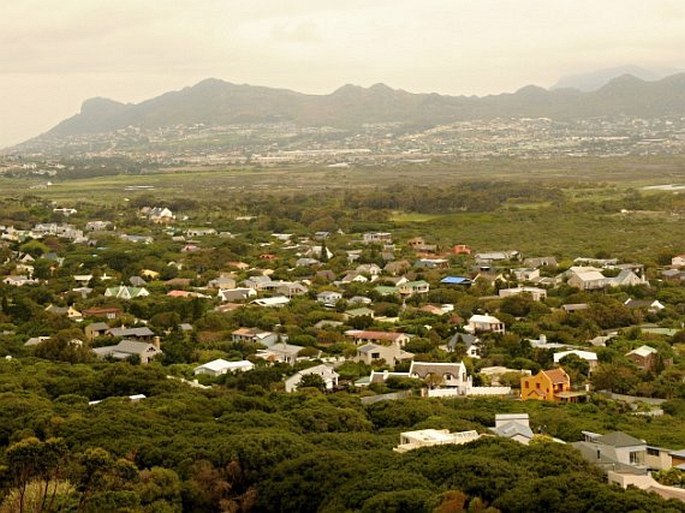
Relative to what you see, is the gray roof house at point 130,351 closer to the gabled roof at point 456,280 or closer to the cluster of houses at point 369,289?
the cluster of houses at point 369,289

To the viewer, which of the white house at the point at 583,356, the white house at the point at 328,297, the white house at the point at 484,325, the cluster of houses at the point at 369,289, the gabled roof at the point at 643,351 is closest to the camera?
the cluster of houses at the point at 369,289

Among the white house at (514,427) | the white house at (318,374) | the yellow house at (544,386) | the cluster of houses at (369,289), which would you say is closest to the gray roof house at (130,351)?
the cluster of houses at (369,289)

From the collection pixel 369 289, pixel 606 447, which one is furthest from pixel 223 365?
pixel 369 289

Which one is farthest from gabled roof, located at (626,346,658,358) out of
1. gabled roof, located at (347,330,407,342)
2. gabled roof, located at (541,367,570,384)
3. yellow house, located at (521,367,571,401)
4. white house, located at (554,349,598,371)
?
gabled roof, located at (347,330,407,342)

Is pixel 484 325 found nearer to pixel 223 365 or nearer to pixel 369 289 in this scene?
pixel 369 289

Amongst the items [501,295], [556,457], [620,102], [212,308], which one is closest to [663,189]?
[501,295]

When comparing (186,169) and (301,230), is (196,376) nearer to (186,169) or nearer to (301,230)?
(301,230)
